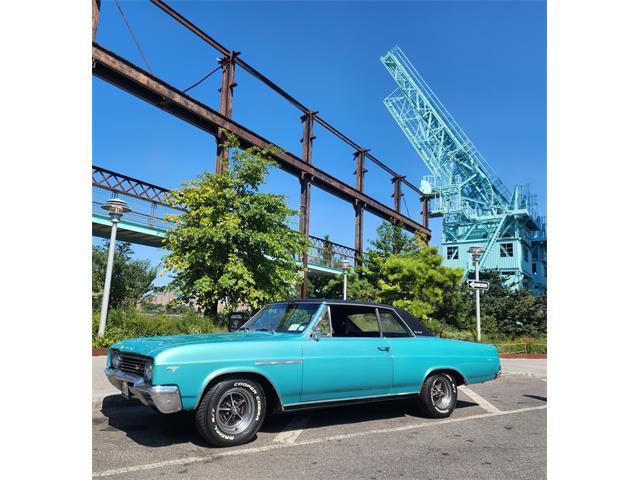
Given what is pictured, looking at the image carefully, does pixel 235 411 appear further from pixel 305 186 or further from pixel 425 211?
pixel 425 211

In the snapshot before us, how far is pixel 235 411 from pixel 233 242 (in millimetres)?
8847

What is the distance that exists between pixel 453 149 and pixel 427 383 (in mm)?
43058

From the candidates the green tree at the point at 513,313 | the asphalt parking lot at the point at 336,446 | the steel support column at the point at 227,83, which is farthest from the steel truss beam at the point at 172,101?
the green tree at the point at 513,313

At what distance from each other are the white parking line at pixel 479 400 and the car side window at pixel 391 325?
1.97m

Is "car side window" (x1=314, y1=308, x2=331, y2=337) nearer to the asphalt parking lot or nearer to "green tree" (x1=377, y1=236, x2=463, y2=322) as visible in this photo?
the asphalt parking lot

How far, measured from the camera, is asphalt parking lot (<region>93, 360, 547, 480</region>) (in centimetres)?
386

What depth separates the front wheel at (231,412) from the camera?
4.41m

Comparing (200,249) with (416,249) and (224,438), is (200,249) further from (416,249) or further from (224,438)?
(416,249)

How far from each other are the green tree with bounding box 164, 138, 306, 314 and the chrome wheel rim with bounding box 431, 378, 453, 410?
7.27 m

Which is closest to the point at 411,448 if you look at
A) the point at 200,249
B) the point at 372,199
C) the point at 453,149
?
the point at 200,249

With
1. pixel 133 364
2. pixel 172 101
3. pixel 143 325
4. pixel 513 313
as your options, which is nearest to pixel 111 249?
pixel 143 325

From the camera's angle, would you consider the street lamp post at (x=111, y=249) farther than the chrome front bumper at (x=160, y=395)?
Yes

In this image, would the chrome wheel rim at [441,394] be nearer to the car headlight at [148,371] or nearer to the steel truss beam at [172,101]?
the car headlight at [148,371]
